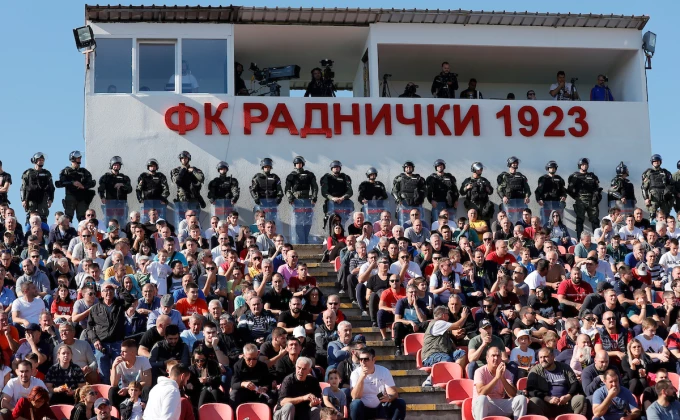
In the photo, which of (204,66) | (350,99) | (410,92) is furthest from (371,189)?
(204,66)

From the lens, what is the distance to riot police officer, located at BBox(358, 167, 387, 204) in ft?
71.8

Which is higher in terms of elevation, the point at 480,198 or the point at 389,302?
the point at 480,198

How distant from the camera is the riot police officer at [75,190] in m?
21.0

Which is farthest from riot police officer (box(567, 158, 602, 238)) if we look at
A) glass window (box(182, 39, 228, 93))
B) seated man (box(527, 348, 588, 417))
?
seated man (box(527, 348, 588, 417))

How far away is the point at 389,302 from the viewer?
54.9 ft

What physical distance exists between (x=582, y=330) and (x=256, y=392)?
456cm

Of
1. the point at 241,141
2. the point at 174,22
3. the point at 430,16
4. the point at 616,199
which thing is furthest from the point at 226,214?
the point at 616,199

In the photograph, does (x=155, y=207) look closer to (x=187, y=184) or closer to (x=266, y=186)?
(x=187, y=184)

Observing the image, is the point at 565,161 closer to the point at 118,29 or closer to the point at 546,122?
the point at 546,122

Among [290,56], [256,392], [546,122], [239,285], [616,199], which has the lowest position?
[256,392]

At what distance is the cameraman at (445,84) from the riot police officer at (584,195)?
292 centimetres

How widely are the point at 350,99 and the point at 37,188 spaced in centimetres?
611

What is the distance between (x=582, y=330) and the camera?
16.0m

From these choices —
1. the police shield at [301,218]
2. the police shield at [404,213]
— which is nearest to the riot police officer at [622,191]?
the police shield at [404,213]
